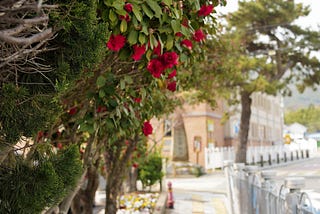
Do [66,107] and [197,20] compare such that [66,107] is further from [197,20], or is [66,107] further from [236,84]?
[236,84]

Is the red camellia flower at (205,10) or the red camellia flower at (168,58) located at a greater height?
the red camellia flower at (205,10)

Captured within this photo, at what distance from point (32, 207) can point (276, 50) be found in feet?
69.7

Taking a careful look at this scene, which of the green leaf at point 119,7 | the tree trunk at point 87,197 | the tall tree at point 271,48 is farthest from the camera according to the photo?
the tall tree at point 271,48

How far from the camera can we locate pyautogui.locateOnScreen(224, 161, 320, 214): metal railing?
9.20ft

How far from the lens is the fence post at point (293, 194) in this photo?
111 inches

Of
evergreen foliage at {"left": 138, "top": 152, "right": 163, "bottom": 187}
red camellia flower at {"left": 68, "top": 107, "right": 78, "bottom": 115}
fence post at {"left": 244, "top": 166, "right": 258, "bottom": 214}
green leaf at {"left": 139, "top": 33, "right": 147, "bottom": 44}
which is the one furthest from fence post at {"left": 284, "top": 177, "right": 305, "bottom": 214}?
evergreen foliage at {"left": 138, "top": 152, "right": 163, "bottom": 187}

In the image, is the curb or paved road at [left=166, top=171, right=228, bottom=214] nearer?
the curb

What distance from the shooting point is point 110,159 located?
8484 millimetres

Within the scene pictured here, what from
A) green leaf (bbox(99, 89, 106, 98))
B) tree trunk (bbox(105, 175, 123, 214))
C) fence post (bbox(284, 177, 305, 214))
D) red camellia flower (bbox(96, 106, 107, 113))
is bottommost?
tree trunk (bbox(105, 175, 123, 214))

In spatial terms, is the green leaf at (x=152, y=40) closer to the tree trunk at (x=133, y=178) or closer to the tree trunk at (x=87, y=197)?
the tree trunk at (x=87, y=197)

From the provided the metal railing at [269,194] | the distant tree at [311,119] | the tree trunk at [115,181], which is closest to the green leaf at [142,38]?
the metal railing at [269,194]

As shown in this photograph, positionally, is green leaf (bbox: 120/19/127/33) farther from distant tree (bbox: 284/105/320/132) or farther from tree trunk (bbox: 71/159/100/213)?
tree trunk (bbox: 71/159/100/213)

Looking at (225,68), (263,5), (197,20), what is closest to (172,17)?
(197,20)

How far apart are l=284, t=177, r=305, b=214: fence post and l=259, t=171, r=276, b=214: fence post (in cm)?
84
